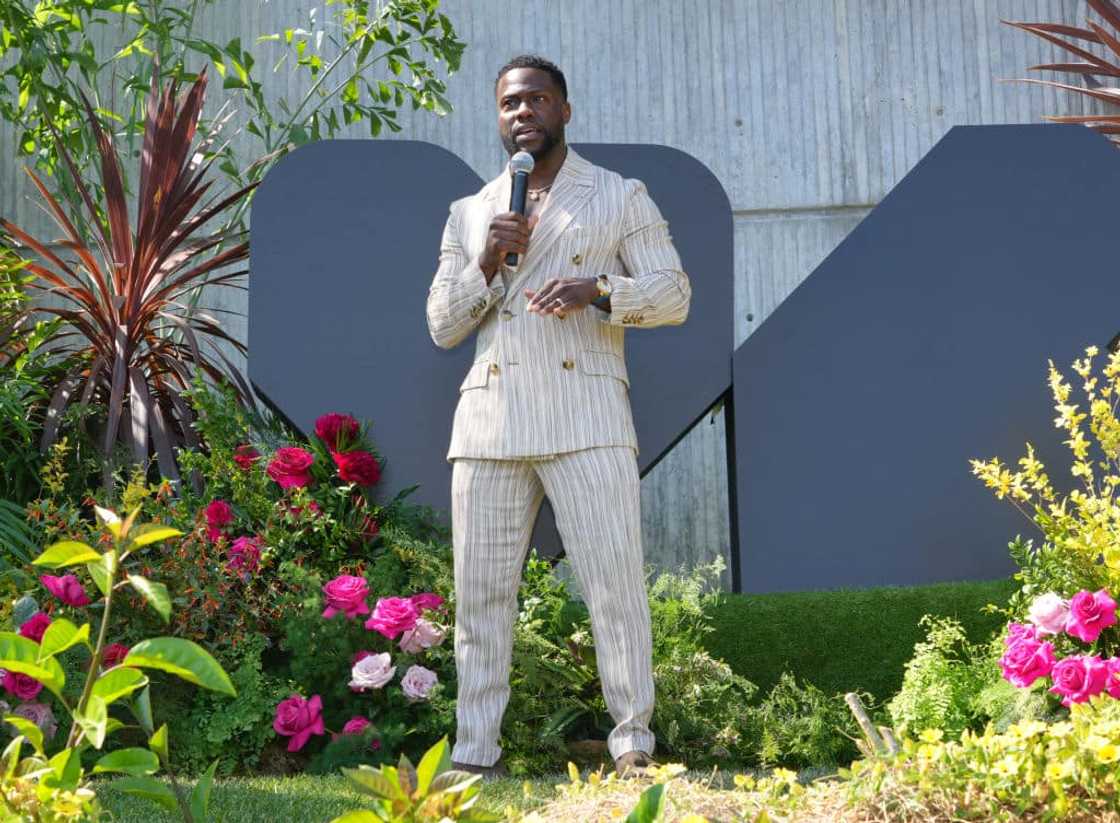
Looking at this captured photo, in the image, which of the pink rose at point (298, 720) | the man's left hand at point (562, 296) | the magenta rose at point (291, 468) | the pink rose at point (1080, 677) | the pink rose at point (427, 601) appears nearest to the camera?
the pink rose at point (1080, 677)

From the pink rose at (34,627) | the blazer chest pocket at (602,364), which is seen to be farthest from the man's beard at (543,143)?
the pink rose at (34,627)

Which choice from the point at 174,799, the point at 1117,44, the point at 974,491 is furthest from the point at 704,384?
the point at 174,799

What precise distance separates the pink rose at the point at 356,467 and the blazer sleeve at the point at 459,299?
0.96 m

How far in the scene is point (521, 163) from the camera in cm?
312

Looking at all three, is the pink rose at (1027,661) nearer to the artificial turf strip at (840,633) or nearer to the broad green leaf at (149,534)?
the artificial turf strip at (840,633)

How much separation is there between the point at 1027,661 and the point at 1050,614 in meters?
0.14

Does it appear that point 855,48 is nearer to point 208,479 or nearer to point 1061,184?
point 1061,184

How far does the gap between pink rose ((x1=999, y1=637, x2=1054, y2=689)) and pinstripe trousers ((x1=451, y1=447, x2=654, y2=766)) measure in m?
0.83

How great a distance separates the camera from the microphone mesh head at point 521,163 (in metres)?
3.12

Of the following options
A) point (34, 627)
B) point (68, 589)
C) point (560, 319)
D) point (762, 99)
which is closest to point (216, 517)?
point (68, 589)

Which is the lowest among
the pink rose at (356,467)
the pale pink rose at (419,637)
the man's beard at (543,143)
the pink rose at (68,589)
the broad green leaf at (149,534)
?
the pale pink rose at (419,637)

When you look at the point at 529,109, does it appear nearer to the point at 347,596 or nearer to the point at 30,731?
the point at 347,596

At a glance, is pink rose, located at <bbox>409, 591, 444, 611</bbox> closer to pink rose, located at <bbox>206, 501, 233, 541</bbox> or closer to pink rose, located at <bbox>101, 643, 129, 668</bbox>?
pink rose, located at <bbox>206, 501, 233, 541</bbox>

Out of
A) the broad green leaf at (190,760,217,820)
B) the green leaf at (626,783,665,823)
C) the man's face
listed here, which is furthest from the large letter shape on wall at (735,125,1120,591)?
the green leaf at (626,783,665,823)
